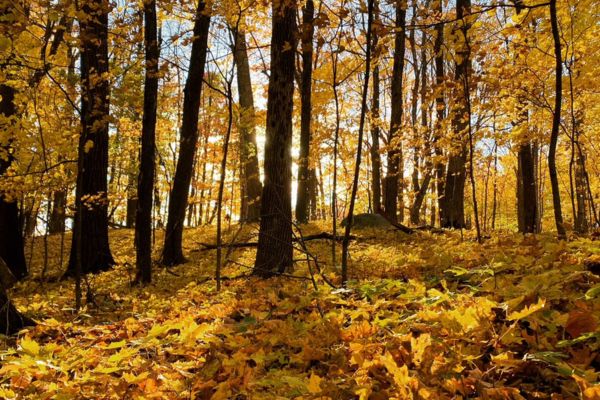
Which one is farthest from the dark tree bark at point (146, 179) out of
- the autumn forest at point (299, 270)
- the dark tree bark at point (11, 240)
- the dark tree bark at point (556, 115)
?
the dark tree bark at point (556, 115)

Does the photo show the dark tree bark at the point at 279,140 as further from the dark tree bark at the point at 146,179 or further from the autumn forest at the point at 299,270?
the dark tree bark at the point at 146,179

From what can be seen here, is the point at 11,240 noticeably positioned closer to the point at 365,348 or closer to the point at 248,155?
the point at 248,155

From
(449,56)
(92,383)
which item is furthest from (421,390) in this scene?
(449,56)

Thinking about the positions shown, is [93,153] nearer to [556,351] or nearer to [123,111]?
[123,111]

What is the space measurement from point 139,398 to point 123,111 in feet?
56.9

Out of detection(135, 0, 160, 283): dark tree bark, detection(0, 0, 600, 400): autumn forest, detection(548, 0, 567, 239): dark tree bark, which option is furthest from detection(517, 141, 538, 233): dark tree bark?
detection(135, 0, 160, 283): dark tree bark

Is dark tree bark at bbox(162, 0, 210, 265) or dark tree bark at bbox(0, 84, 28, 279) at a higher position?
dark tree bark at bbox(162, 0, 210, 265)

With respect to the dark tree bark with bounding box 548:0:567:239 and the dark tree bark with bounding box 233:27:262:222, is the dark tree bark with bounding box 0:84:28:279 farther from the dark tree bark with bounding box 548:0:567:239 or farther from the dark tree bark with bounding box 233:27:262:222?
the dark tree bark with bounding box 548:0:567:239

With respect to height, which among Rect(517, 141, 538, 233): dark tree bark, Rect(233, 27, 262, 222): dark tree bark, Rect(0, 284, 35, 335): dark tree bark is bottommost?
Rect(0, 284, 35, 335): dark tree bark

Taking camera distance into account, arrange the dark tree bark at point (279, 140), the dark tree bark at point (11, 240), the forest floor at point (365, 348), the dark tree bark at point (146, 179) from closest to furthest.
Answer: the forest floor at point (365, 348)
the dark tree bark at point (279, 140)
the dark tree bark at point (146, 179)
the dark tree bark at point (11, 240)

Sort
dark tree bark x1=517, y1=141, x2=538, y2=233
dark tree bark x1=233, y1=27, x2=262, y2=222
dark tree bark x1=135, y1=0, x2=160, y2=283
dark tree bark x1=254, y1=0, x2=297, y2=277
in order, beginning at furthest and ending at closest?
dark tree bark x1=233, y1=27, x2=262, y2=222, dark tree bark x1=517, y1=141, x2=538, y2=233, dark tree bark x1=135, y1=0, x2=160, y2=283, dark tree bark x1=254, y1=0, x2=297, y2=277

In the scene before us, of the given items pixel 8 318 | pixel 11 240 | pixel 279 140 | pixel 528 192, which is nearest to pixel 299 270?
pixel 279 140

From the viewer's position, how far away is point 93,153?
9.63 m

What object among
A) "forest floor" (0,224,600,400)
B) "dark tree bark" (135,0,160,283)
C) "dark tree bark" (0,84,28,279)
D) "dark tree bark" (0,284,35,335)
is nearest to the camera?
"forest floor" (0,224,600,400)
